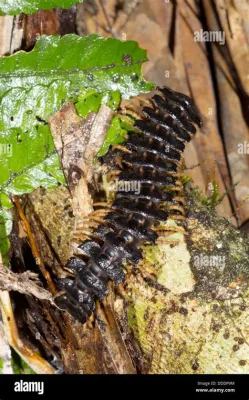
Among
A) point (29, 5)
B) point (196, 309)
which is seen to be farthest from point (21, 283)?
point (29, 5)

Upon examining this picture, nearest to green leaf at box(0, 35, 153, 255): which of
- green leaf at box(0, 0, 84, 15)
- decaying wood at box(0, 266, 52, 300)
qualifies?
green leaf at box(0, 0, 84, 15)

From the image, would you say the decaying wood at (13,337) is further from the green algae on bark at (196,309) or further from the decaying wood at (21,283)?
the green algae on bark at (196,309)

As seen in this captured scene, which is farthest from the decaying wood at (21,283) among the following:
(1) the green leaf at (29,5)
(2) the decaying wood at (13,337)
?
(1) the green leaf at (29,5)

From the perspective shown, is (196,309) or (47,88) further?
(47,88)

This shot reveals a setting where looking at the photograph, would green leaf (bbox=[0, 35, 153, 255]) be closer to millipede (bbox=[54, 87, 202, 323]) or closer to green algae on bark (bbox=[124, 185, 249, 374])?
millipede (bbox=[54, 87, 202, 323])

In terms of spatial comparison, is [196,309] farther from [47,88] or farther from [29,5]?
[29,5]
